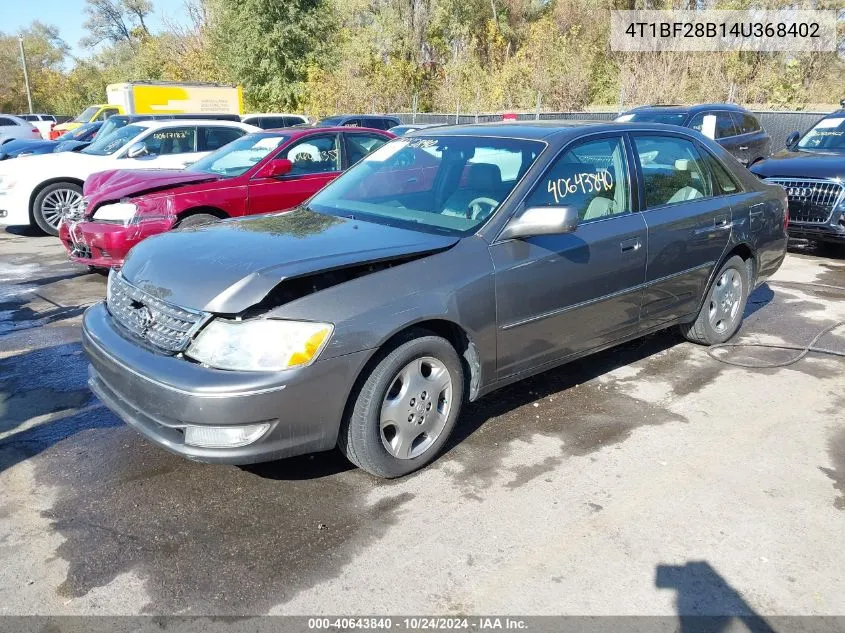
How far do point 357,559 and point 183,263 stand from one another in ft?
5.14

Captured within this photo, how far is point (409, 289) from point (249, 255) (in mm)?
760

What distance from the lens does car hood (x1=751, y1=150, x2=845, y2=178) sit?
8392mm

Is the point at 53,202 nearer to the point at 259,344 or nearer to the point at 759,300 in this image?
the point at 259,344

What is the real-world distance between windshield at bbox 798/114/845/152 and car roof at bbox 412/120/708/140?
6296mm

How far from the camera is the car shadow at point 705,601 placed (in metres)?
2.52

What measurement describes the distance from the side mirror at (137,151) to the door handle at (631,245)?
28.6 ft

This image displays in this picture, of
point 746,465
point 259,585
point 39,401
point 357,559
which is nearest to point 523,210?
point 746,465

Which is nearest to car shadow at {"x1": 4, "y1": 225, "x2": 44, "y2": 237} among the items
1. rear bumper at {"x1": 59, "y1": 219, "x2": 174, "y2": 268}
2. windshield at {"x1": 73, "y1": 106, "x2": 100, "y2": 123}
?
rear bumper at {"x1": 59, "y1": 219, "x2": 174, "y2": 268}

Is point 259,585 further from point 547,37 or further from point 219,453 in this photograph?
point 547,37

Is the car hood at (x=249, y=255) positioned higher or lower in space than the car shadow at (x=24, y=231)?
higher

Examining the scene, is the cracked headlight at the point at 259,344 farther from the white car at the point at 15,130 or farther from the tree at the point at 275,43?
the tree at the point at 275,43

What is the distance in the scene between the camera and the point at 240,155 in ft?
26.3

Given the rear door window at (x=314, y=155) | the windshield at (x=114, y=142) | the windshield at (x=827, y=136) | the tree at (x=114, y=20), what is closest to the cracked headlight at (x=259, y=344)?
the rear door window at (x=314, y=155)

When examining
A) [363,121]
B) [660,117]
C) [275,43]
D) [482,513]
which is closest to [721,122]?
[660,117]
